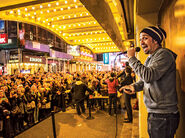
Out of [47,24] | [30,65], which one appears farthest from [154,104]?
[30,65]

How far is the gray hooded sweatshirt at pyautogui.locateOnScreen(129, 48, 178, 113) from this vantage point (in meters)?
1.57

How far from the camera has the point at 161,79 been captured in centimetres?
163

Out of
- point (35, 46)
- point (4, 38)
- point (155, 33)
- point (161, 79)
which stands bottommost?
point (161, 79)

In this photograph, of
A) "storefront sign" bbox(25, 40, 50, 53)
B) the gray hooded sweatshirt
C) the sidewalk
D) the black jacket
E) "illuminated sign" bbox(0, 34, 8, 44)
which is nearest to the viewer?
the gray hooded sweatshirt

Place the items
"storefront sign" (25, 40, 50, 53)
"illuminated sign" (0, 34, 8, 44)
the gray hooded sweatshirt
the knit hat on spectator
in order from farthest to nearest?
"storefront sign" (25, 40, 50, 53) → "illuminated sign" (0, 34, 8, 44) → the knit hat on spectator → the gray hooded sweatshirt

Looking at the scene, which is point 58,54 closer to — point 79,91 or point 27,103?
point 79,91

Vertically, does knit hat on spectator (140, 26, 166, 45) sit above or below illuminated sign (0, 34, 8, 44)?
below

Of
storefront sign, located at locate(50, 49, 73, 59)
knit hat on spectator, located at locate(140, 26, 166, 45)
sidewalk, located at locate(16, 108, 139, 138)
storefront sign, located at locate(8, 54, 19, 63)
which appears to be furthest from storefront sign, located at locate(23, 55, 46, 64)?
knit hat on spectator, located at locate(140, 26, 166, 45)

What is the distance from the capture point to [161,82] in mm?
1633

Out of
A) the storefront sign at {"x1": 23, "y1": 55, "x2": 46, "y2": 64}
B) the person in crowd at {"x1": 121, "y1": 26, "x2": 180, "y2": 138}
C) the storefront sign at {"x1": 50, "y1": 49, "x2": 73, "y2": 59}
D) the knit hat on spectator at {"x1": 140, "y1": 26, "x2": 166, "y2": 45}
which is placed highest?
the storefront sign at {"x1": 50, "y1": 49, "x2": 73, "y2": 59}

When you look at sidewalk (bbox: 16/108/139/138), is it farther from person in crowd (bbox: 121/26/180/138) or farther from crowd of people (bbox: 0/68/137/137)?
person in crowd (bbox: 121/26/180/138)

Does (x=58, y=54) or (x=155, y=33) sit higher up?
(x=58, y=54)

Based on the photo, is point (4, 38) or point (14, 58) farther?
point (14, 58)

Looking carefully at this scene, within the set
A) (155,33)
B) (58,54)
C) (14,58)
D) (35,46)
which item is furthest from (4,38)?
(155,33)
